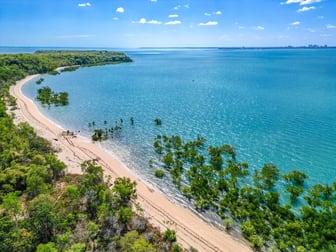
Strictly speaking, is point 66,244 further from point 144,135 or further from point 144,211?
point 144,135

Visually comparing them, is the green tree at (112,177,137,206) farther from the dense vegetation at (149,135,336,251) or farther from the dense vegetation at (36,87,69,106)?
the dense vegetation at (36,87,69,106)

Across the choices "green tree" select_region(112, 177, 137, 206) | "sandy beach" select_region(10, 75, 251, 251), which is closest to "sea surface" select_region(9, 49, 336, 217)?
"sandy beach" select_region(10, 75, 251, 251)

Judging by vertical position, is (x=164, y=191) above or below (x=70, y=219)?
below

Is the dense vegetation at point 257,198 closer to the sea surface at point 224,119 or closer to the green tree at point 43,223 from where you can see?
the sea surface at point 224,119

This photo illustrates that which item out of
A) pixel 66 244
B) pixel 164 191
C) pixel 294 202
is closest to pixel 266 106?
pixel 294 202

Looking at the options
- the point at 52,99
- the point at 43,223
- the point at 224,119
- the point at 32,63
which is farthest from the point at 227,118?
the point at 32,63
